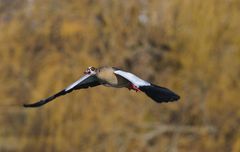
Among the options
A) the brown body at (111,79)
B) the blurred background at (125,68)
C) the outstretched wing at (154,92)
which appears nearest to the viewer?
the outstretched wing at (154,92)

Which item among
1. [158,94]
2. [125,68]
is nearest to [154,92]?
[158,94]

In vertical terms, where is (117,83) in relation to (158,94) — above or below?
above

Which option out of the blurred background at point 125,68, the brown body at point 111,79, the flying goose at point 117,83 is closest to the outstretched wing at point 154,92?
the flying goose at point 117,83

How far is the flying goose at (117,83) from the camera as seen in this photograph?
316 centimetres

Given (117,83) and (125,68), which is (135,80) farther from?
(125,68)

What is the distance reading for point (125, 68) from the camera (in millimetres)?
7820

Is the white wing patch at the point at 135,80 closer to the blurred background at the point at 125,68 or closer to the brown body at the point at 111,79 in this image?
the brown body at the point at 111,79

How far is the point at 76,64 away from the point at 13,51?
0.68 m

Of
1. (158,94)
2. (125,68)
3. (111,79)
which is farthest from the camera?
(125,68)

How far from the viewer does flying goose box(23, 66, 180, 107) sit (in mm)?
3156

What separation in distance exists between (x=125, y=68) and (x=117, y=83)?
14.3ft

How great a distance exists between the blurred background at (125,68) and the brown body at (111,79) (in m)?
4.09

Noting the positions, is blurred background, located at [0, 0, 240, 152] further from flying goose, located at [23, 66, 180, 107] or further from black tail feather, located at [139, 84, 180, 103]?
black tail feather, located at [139, 84, 180, 103]

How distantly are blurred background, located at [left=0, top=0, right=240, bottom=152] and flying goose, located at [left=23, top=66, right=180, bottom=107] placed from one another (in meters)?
3.97
